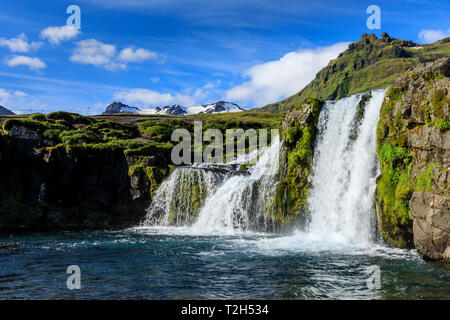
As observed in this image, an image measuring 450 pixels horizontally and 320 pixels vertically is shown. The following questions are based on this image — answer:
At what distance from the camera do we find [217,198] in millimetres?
34906

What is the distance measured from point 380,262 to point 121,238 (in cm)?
1951

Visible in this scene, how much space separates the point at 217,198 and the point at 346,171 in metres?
13.3

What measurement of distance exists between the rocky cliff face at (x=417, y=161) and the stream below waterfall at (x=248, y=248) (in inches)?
51.5

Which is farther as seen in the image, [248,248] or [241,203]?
[241,203]

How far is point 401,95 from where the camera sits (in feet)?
78.8

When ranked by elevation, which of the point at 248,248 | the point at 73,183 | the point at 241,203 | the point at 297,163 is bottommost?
the point at 248,248

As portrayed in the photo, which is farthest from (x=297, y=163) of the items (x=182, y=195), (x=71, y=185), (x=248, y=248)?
(x=71, y=185)

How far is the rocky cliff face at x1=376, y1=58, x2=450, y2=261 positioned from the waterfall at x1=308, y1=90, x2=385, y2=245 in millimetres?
1537

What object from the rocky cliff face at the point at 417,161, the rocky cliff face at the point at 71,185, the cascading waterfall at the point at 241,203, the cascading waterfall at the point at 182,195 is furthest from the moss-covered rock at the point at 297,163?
the rocky cliff face at the point at 71,185

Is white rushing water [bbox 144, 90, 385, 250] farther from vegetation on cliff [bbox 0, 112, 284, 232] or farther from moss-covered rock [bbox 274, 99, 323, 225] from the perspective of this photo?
vegetation on cliff [bbox 0, 112, 284, 232]

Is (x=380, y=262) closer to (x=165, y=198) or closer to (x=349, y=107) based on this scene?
(x=349, y=107)

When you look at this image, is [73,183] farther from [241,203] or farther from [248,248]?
[248,248]

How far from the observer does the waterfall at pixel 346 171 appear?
24500 mm
